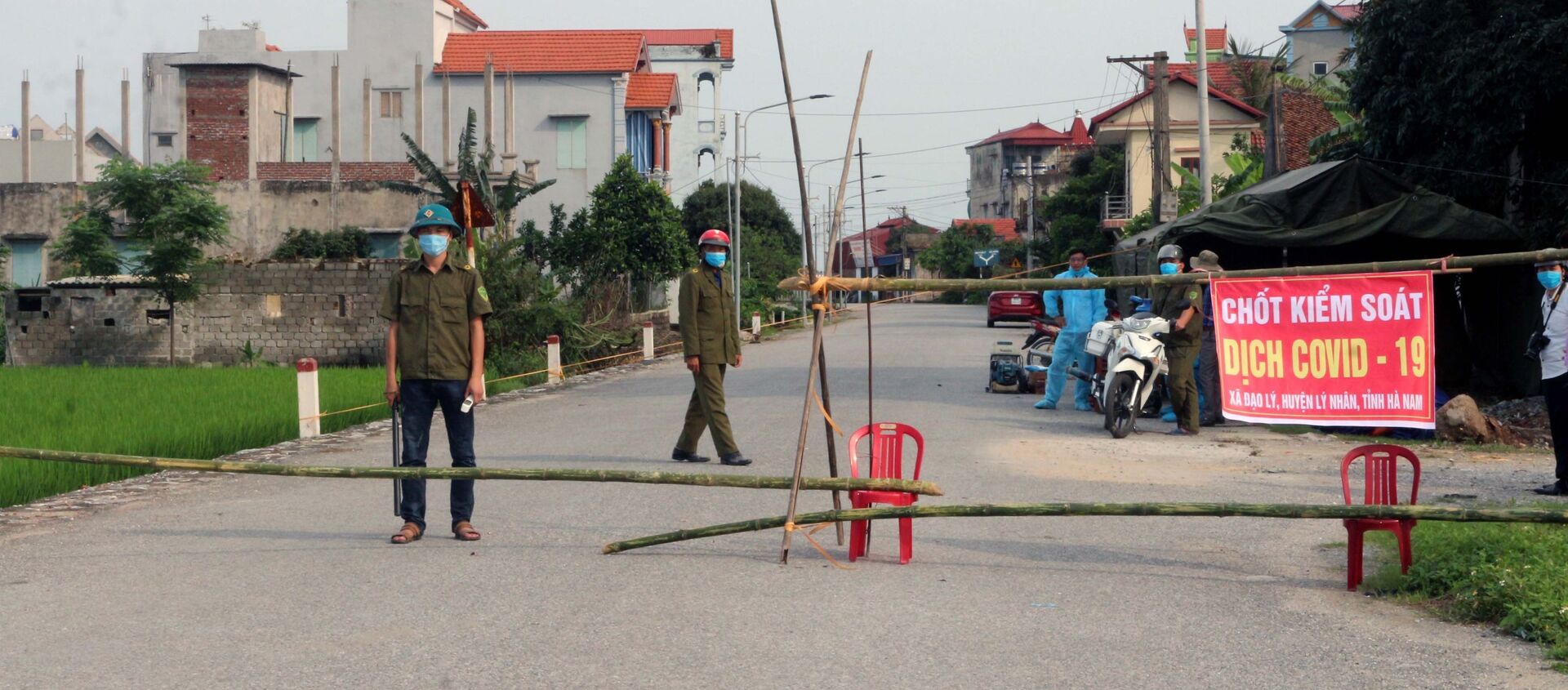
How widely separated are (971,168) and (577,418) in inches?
4592

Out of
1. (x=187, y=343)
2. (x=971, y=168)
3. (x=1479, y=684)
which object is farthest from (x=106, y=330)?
(x=971, y=168)

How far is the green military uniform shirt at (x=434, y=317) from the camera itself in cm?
795

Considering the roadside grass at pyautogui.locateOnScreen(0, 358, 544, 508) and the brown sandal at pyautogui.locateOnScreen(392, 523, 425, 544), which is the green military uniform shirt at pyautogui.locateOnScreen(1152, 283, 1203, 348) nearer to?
the brown sandal at pyautogui.locateOnScreen(392, 523, 425, 544)

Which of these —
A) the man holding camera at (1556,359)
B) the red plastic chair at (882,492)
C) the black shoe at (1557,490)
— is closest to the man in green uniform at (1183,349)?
the man holding camera at (1556,359)

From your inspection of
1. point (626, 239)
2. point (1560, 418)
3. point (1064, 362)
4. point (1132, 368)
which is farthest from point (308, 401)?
point (626, 239)

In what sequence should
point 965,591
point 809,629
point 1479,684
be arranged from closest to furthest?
point 1479,684 < point 809,629 < point 965,591

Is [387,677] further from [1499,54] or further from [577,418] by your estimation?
[1499,54]

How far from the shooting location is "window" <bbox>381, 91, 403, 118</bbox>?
2082 inches

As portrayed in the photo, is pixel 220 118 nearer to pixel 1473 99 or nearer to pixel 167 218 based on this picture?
pixel 167 218

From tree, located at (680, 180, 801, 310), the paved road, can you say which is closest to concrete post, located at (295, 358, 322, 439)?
the paved road

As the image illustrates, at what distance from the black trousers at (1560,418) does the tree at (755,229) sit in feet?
123

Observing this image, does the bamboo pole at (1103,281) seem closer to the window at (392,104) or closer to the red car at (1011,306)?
the red car at (1011,306)

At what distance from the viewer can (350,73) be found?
52.9 meters

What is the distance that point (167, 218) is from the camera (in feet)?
93.9
